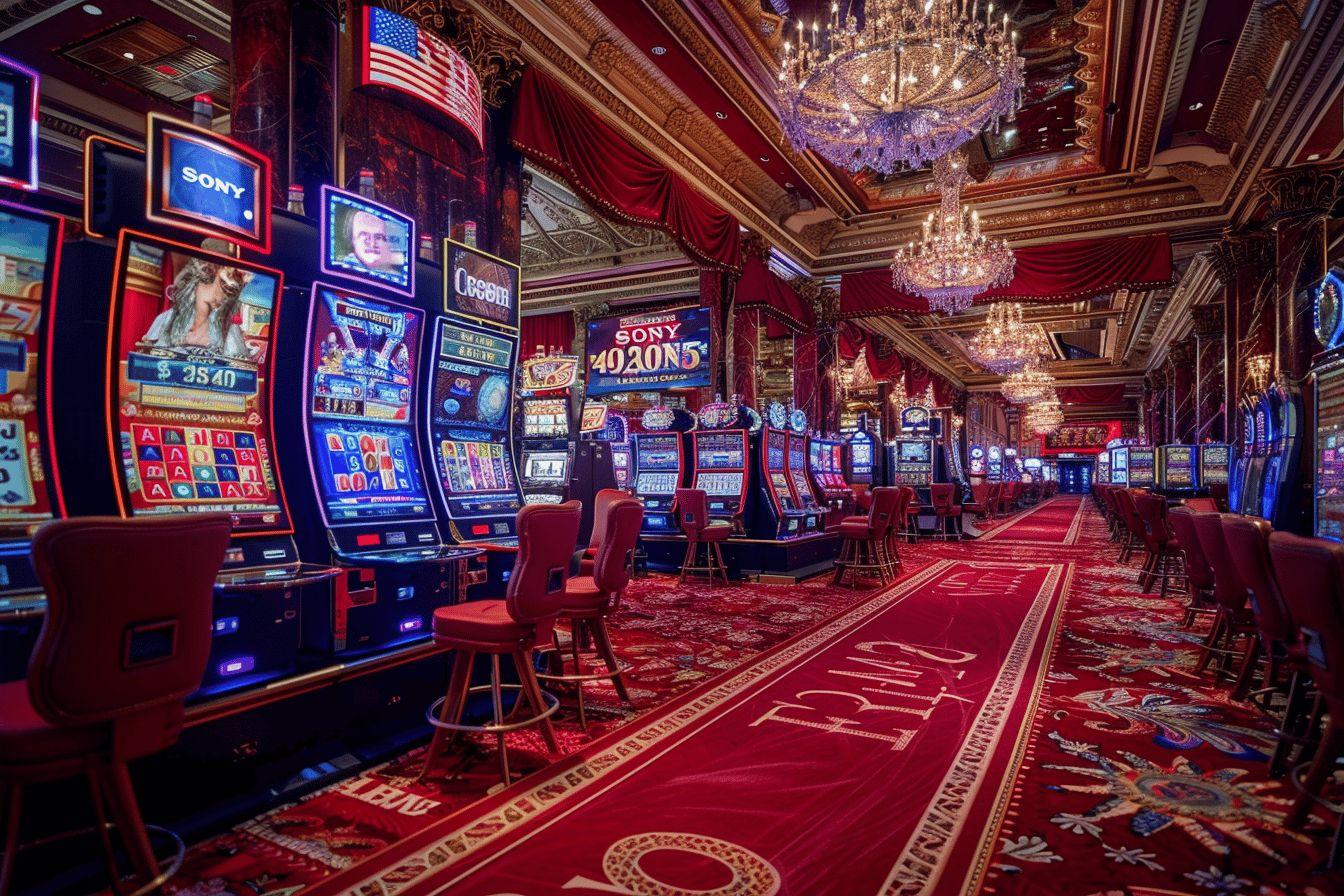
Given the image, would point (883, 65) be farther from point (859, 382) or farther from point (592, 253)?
point (859, 382)

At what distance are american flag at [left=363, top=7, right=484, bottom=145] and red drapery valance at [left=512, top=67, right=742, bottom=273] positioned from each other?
93 cm

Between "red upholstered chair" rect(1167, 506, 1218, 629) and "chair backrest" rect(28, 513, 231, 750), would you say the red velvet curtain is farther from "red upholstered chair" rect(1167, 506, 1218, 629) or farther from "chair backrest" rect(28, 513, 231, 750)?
"chair backrest" rect(28, 513, 231, 750)

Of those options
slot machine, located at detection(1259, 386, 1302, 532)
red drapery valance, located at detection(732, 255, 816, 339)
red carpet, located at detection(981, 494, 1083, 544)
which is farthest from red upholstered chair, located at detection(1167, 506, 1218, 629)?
red carpet, located at detection(981, 494, 1083, 544)

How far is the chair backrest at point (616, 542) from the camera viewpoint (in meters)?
3.05

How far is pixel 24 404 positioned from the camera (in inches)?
75.4

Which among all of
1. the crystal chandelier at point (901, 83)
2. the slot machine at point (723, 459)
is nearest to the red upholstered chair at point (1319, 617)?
the crystal chandelier at point (901, 83)

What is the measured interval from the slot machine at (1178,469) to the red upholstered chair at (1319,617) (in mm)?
10168

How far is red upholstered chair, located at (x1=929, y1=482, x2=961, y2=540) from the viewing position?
38.3ft

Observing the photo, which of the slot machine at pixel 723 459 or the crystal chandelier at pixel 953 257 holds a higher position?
the crystal chandelier at pixel 953 257

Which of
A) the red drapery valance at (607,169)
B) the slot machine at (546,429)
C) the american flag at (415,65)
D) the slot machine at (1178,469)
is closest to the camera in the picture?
the american flag at (415,65)

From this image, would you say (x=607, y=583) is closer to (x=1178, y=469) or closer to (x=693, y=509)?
(x=693, y=509)

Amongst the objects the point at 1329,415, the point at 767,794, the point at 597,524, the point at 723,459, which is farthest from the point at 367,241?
the point at 723,459

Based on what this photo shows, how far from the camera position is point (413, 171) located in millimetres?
4316

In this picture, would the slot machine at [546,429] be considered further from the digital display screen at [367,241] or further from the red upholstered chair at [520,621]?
the red upholstered chair at [520,621]
